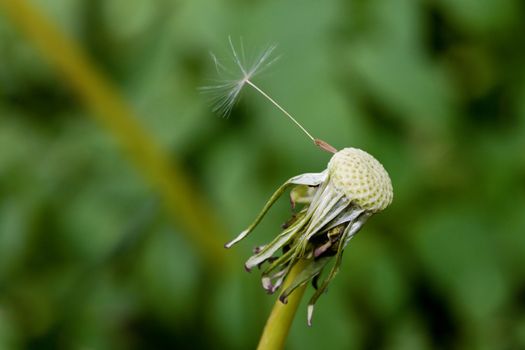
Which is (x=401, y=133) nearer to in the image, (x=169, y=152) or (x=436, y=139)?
(x=436, y=139)

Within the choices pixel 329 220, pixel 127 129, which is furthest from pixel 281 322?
pixel 127 129

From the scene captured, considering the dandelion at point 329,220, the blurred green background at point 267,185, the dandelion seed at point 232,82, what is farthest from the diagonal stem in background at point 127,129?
the dandelion at point 329,220

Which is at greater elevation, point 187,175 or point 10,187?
point 10,187

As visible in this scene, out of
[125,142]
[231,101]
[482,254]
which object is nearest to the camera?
[231,101]

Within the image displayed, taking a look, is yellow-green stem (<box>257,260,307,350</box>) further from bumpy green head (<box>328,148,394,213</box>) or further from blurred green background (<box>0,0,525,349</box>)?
blurred green background (<box>0,0,525,349</box>)

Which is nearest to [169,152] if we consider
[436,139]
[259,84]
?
[259,84]

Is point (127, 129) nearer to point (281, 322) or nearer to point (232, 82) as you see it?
point (232, 82)

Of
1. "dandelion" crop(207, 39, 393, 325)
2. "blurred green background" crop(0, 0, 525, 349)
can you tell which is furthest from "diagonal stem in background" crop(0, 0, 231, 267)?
"dandelion" crop(207, 39, 393, 325)
